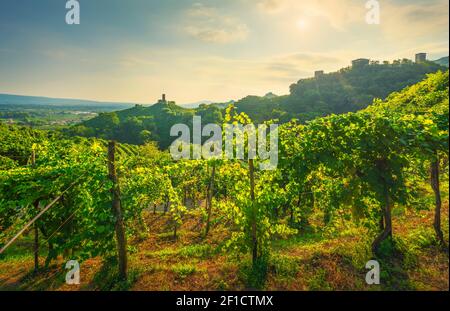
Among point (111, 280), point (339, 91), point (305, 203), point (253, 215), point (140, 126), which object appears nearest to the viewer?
point (253, 215)

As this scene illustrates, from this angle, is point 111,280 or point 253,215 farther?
point 111,280

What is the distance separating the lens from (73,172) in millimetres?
6320

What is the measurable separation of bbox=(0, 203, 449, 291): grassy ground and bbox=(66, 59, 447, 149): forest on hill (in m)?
70.1

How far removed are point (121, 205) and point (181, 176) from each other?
50.6ft

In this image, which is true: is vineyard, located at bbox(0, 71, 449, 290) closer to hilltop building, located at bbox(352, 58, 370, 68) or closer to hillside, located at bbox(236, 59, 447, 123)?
hillside, located at bbox(236, 59, 447, 123)

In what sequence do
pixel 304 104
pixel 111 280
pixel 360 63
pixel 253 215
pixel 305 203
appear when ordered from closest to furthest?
pixel 253 215 → pixel 111 280 → pixel 305 203 → pixel 304 104 → pixel 360 63

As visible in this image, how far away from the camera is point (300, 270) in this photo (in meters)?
6.54

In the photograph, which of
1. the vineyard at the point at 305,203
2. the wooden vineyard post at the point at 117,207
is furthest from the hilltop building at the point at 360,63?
the wooden vineyard post at the point at 117,207

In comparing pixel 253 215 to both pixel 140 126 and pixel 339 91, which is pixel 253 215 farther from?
pixel 339 91

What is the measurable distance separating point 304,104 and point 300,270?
96853 mm

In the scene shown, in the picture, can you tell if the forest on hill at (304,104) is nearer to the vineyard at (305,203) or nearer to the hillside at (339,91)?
the hillside at (339,91)

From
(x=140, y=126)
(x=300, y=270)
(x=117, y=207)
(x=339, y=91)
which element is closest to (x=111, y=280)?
(x=117, y=207)
